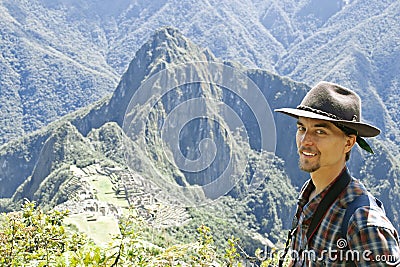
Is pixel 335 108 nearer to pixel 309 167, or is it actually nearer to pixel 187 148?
pixel 309 167

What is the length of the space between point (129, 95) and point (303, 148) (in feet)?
298

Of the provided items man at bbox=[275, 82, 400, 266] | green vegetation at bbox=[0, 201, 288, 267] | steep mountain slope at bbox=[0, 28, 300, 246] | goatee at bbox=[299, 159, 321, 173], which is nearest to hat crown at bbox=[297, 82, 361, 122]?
man at bbox=[275, 82, 400, 266]

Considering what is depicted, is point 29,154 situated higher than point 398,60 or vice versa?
point 398,60

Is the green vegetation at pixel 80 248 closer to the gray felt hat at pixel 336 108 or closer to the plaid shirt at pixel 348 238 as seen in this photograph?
the plaid shirt at pixel 348 238

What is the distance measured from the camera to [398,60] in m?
166

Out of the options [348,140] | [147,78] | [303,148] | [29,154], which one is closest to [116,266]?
[303,148]

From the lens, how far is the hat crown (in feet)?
6.77

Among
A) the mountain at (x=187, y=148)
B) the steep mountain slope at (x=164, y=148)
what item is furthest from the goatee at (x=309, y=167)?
the mountain at (x=187, y=148)

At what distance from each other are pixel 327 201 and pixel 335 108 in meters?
A: 0.40

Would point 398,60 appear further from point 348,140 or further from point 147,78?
point 348,140

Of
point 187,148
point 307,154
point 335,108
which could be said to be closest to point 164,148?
point 187,148

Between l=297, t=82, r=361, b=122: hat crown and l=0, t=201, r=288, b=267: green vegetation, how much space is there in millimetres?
944

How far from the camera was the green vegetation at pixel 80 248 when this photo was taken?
6.70 feet

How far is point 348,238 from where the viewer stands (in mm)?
1771
